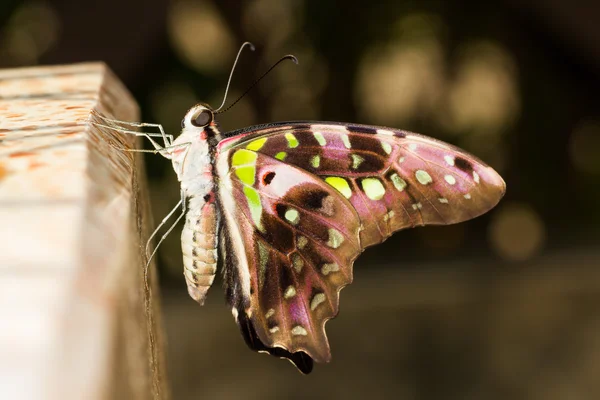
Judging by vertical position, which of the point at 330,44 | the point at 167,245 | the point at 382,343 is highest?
the point at 330,44

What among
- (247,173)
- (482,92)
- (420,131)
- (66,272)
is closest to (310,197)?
(247,173)

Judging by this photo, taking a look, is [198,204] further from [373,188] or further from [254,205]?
[373,188]

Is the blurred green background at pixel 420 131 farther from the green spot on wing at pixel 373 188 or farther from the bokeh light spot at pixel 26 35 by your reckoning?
the green spot on wing at pixel 373 188

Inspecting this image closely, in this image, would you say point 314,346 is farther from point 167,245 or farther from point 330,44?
point 330,44

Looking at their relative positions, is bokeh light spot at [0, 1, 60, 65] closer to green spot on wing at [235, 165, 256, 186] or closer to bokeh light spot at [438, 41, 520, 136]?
bokeh light spot at [438, 41, 520, 136]

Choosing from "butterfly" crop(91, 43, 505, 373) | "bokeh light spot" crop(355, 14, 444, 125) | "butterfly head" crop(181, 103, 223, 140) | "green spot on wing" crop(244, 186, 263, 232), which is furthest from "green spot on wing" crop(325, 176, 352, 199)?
"bokeh light spot" crop(355, 14, 444, 125)

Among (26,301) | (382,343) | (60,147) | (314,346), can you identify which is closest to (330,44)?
(382,343)
